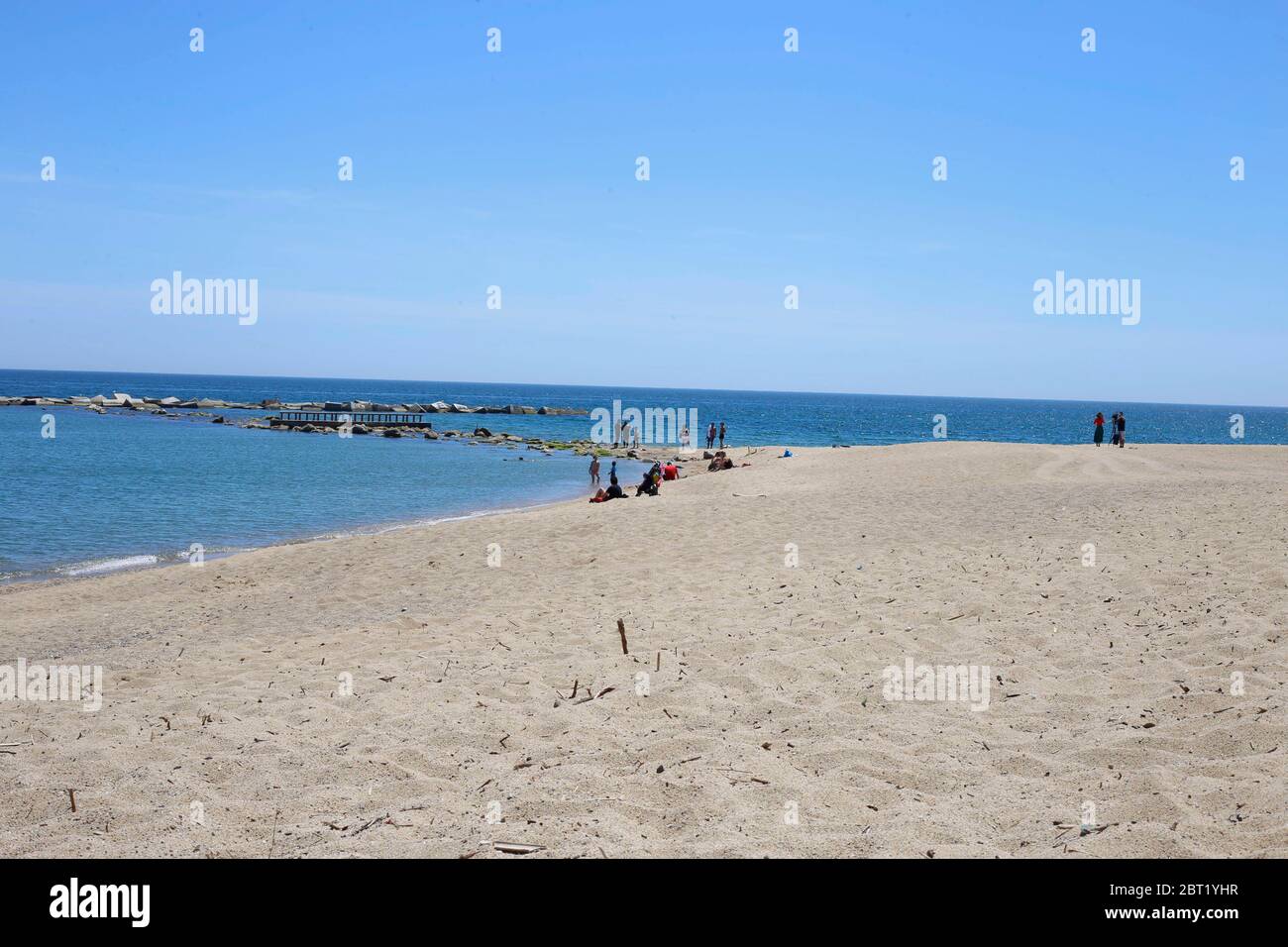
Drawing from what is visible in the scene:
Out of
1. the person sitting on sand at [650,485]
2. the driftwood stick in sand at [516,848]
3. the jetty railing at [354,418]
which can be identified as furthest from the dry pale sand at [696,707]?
the jetty railing at [354,418]

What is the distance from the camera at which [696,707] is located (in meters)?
6.77

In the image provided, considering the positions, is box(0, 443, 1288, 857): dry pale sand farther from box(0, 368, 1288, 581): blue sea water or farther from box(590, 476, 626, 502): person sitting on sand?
box(590, 476, 626, 502): person sitting on sand

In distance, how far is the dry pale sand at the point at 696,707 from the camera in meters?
4.80

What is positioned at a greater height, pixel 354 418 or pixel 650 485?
pixel 354 418

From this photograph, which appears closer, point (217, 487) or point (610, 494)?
point (610, 494)

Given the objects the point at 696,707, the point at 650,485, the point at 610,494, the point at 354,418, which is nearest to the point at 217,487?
the point at 610,494

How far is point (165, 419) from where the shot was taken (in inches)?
3056

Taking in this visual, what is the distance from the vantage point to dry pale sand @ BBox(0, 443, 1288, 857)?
15.8ft
